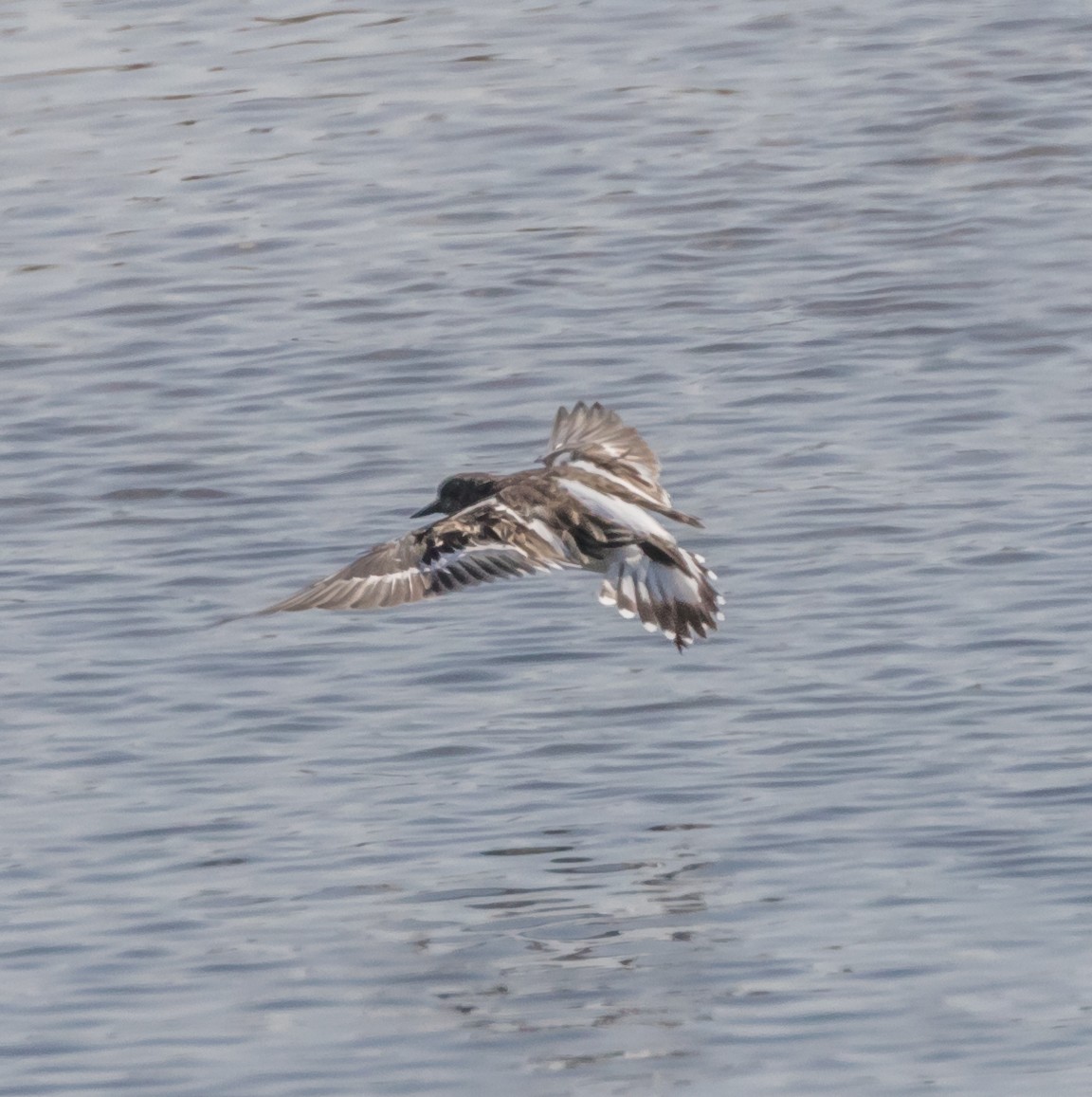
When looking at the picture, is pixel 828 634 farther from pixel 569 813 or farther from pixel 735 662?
pixel 569 813

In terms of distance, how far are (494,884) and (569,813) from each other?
0.46 m

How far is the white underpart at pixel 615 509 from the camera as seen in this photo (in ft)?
25.2

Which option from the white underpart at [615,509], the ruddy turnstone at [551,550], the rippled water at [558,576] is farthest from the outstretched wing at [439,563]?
the rippled water at [558,576]

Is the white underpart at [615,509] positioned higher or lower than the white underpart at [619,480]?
higher

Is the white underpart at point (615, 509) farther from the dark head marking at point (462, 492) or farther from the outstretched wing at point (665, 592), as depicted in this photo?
the dark head marking at point (462, 492)

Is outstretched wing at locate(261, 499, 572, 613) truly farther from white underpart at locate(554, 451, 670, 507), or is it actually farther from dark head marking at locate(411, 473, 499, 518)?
white underpart at locate(554, 451, 670, 507)

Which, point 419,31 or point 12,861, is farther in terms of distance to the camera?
point 419,31

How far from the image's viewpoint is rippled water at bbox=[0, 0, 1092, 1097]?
654cm

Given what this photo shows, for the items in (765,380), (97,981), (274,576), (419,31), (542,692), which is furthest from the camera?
(419,31)

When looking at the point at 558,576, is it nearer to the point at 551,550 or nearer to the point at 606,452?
the point at 606,452

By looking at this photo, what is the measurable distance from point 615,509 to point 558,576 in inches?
72.8

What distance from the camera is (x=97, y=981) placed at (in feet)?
22.1

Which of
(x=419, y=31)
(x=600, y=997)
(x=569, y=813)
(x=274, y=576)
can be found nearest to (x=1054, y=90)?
(x=419, y=31)

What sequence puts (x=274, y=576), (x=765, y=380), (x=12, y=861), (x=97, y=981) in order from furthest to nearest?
(x=765, y=380) < (x=274, y=576) < (x=12, y=861) < (x=97, y=981)
